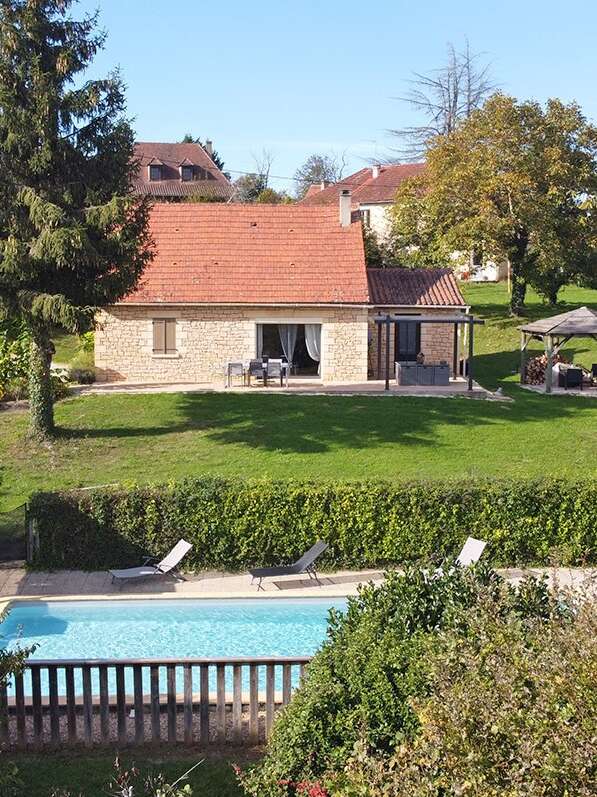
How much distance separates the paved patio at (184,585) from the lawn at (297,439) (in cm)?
324

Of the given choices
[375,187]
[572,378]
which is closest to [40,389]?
[572,378]

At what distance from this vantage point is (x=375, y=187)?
63500mm

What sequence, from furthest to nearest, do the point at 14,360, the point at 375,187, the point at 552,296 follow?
the point at 375,187, the point at 552,296, the point at 14,360

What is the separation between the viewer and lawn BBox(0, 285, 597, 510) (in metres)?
19.7

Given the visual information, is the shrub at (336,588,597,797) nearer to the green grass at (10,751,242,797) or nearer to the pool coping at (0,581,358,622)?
the green grass at (10,751,242,797)

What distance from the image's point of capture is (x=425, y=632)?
7.82 meters

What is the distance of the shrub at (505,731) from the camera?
5230 mm

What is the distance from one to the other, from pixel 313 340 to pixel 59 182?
12.0m

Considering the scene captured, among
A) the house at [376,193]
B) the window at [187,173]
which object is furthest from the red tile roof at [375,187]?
the window at [187,173]

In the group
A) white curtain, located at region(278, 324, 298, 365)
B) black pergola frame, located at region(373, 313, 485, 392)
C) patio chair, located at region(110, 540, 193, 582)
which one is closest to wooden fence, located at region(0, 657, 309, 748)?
patio chair, located at region(110, 540, 193, 582)

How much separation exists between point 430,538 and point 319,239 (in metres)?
19.4

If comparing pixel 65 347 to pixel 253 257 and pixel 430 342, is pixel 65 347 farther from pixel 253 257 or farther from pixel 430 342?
pixel 430 342

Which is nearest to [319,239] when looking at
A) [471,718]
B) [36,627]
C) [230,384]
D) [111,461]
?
[230,384]

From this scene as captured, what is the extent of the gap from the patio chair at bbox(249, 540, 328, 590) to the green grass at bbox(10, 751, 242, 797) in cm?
584
